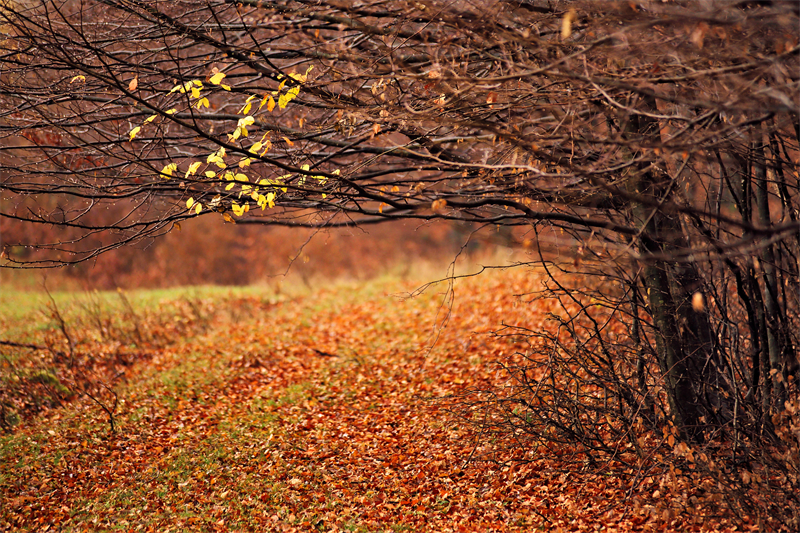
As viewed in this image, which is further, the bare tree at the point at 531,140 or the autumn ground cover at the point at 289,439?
the autumn ground cover at the point at 289,439

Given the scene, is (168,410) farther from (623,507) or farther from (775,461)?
(775,461)

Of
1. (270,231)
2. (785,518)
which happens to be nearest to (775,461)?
(785,518)

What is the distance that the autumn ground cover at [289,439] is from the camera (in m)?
5.25

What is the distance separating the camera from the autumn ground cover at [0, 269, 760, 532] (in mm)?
5250

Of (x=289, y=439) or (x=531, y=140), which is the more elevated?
(x=531, y=140)

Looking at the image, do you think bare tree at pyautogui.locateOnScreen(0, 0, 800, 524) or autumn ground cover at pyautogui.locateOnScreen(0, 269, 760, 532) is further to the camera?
autumn ground cover at pyautogui.locateOnScreen(0, 269, 760, 532)

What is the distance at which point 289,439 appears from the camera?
22.6ft

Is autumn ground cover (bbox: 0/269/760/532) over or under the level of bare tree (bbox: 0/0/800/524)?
under

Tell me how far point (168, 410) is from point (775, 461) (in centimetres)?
691

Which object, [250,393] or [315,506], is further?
[250,393]

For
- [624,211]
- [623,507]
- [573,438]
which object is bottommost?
[623,507]

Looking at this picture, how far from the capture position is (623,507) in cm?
492

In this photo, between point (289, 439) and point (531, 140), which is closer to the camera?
point (531, 140)

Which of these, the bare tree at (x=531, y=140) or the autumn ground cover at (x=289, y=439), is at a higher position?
the bare tree at (x=531, y=140)
